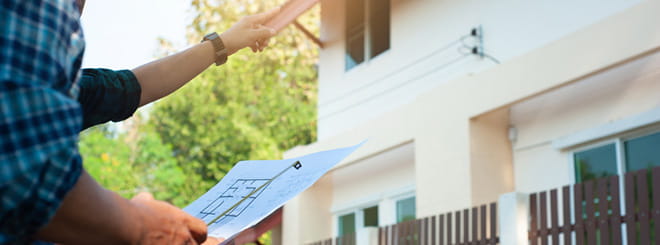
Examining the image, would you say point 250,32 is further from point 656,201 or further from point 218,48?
point 656,201

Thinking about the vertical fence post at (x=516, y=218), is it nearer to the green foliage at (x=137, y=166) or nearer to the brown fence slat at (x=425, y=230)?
the brown fence slat at (x=425, y=230)

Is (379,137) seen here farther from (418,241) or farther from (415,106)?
(418,241)

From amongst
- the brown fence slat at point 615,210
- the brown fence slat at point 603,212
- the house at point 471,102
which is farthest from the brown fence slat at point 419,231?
the brown fence slat at point 615,210

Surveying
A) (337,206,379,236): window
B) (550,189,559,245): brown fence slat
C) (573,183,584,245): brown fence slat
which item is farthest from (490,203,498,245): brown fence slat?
(337,206,379,236): window

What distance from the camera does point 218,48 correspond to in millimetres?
2012

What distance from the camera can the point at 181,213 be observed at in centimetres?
122

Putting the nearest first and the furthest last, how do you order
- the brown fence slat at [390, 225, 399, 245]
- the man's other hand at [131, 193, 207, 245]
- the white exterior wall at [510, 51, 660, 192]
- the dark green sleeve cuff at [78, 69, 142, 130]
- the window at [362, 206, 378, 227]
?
the man's other hand at [131, 193, 207, 245], the dark green sleeve cuff at [78, 69, 142, 130], the white exterior wall at [510, 51, 660, 192], the brown fence slat at [390, 225, 399, 245], the window at [362, 206, 378, 227]

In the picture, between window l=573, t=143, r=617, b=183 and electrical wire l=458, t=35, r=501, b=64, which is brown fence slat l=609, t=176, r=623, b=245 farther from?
→ electrical wire l=458, t=35, r=501, b=64

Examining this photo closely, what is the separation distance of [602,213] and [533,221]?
2.74 ft

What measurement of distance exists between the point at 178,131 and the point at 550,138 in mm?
16943

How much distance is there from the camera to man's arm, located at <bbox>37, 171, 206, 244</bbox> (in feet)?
3.33

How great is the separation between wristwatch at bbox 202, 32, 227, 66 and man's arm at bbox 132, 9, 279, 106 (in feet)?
0.03

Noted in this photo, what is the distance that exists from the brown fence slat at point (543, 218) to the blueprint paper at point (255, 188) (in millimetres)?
6315

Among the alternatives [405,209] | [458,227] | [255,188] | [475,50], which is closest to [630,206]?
[458,227]
